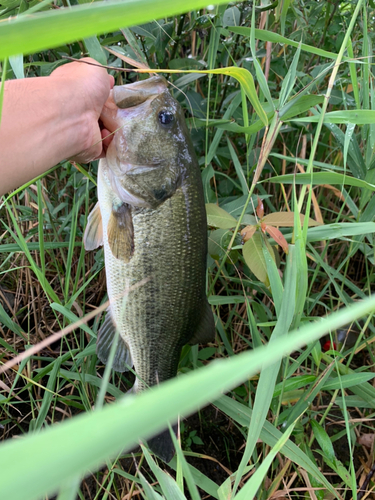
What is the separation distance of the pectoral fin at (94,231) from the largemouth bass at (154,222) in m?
0.08

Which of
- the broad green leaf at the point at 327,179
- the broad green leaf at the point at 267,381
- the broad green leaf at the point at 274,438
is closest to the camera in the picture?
the broad green leaf at the point at 267,381

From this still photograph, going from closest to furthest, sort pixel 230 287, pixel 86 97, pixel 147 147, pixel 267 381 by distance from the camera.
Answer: pixel 267 381 < pixel 86 97 < pixel 147 147 < pixel 230 287

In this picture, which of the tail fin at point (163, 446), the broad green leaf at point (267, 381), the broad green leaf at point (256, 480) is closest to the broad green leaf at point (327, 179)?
the broad green leaf at point (267, 381)

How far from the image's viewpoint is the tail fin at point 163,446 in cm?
130

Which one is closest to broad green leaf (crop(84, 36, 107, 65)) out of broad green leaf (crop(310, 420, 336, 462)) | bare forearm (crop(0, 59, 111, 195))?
bare forearm (crop(0, 59, 111, 195))

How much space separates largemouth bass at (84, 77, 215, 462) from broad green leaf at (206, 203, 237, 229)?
0.09ft

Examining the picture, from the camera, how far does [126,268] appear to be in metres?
1.28

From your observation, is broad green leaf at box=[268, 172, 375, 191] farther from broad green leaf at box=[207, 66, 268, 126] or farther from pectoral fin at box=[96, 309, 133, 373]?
pectoral fin at box=[96, 309, 133, 373]

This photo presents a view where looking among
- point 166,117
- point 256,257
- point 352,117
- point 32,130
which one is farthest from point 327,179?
point 32,130

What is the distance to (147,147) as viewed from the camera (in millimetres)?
1294

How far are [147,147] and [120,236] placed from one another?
34cm

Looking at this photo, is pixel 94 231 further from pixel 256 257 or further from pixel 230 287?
pixel 230 287

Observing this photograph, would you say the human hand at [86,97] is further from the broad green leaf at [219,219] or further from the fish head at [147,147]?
the broad green leaf at [219,219]

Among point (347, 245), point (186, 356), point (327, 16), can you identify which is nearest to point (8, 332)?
point (186, 356)
